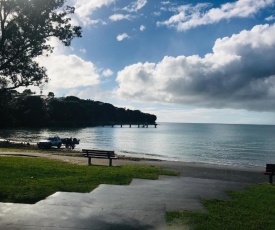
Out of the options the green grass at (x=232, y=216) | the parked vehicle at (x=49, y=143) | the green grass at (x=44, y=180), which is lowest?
the parked vehicle at (x=49, y=143)

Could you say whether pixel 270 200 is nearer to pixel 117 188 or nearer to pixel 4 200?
pixel 117 188

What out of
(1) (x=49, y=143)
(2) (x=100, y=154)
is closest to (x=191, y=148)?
(1) (x=49, y=143)

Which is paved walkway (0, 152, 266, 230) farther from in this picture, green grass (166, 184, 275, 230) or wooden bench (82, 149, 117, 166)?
wooden bench (82, 149, 117, 166)

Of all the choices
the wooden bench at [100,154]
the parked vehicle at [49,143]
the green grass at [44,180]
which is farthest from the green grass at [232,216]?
the parked vehicle at [49,143]

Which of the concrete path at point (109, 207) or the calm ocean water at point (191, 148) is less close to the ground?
the concrete path at point (109, 207)

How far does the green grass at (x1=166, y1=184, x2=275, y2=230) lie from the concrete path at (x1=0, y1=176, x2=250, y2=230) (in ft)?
1.70

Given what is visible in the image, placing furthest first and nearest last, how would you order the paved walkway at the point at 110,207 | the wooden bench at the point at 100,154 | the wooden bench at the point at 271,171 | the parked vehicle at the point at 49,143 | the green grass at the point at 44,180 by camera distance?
the parked vehicle at the point at 49,143, the wooden bench at the point at 100,154, the wooden bench at the point at 271,171, the green grass at the point at 44,180, the paved walkway at the point at 110,207

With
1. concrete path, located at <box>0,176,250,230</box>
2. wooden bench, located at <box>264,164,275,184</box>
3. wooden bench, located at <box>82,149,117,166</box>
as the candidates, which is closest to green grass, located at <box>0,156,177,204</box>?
concrete path, located at <box>0,176,250,230</box>

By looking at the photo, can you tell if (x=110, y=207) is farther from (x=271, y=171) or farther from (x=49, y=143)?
(x=49, y=143)

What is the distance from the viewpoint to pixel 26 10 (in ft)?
56.4

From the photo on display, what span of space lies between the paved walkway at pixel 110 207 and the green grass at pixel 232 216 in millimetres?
501

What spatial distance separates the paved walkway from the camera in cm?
894

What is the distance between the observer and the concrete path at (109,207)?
8.95m

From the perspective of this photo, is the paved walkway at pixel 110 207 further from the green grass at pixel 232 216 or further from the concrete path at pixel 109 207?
the green grass at pixel 232 216
